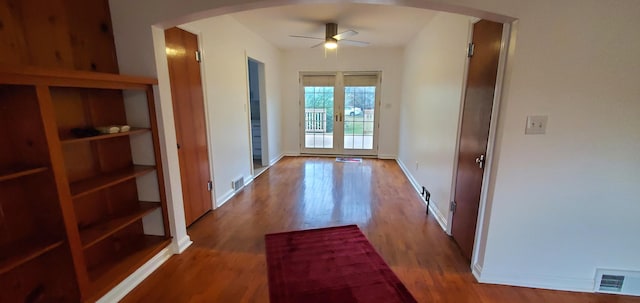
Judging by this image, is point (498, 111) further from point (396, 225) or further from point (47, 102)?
point (47, 102)

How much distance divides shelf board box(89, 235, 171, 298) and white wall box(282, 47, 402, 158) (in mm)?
4376

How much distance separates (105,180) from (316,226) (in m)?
1.89

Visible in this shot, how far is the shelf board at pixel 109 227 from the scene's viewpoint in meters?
1.70

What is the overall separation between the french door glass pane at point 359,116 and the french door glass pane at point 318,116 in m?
0.38

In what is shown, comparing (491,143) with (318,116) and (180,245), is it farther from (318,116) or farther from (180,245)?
(318,116)

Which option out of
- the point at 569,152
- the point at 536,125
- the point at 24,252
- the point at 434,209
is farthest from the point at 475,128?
the point at 24,252

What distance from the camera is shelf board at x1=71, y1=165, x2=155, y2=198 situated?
1.65m

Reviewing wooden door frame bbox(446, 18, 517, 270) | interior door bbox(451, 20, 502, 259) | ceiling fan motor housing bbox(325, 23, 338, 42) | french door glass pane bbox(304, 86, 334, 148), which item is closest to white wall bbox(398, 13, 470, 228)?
interior door bbox(451, 20, 502, 259)

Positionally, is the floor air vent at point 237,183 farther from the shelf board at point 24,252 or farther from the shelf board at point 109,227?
the shelf board at point 24,252

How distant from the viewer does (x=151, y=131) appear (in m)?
2.10

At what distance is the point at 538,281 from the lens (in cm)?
192

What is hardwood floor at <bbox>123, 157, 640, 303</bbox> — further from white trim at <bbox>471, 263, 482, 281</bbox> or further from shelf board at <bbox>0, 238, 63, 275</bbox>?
shelf board at <bbox>0, 238, 63, 275</bbox>

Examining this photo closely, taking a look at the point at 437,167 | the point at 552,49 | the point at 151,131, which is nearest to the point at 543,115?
the point at 552,49

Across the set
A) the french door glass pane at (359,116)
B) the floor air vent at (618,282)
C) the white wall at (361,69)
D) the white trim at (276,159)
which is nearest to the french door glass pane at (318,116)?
the white wall at (361,69)
